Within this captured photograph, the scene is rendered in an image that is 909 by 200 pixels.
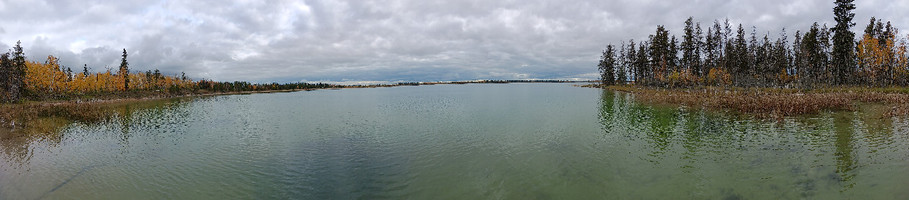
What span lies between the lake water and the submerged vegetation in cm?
1134

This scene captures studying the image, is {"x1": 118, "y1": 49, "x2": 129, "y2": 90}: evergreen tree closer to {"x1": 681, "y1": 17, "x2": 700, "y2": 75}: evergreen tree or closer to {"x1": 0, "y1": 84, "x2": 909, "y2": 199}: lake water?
{"x1": 0, "y1": 84, "x2": 909, "y2": 199}: lake water

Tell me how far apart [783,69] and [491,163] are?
119681 millimetres

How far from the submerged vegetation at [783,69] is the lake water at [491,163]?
11342 millimetres

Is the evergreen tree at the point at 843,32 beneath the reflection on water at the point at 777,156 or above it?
above

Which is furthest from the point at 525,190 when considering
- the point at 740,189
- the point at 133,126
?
the point at 133,126

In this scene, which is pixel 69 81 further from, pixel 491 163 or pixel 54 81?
pixel 491 163

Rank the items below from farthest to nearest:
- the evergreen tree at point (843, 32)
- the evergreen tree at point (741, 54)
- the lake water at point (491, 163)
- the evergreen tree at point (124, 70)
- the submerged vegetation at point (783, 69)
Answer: the evergreen tree at point (124, 70) < the evergreen tree at point (741, 54) < the evergreen tree at point (843, 32) < the submerged vegetation at point (783, 69) < the lake water at point (491, 163)

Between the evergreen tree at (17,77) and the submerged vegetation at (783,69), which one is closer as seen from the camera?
the submerged vegetation at (783,69)

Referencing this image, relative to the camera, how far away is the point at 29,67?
9294cm

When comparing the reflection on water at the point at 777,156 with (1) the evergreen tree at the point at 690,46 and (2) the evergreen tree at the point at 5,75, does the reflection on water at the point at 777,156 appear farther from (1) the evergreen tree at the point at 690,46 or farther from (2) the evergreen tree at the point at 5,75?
(2) the evergreen tree at the point at 5,75

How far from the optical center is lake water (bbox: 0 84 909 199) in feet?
45.2

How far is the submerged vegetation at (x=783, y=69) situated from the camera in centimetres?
3794

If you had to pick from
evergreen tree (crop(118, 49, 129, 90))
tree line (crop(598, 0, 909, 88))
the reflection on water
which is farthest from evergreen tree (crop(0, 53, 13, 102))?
tree line (crop(598, 0, 909, 88))

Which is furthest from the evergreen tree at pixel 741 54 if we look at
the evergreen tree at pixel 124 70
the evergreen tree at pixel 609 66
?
the evergreen tree at pixel 124 70
